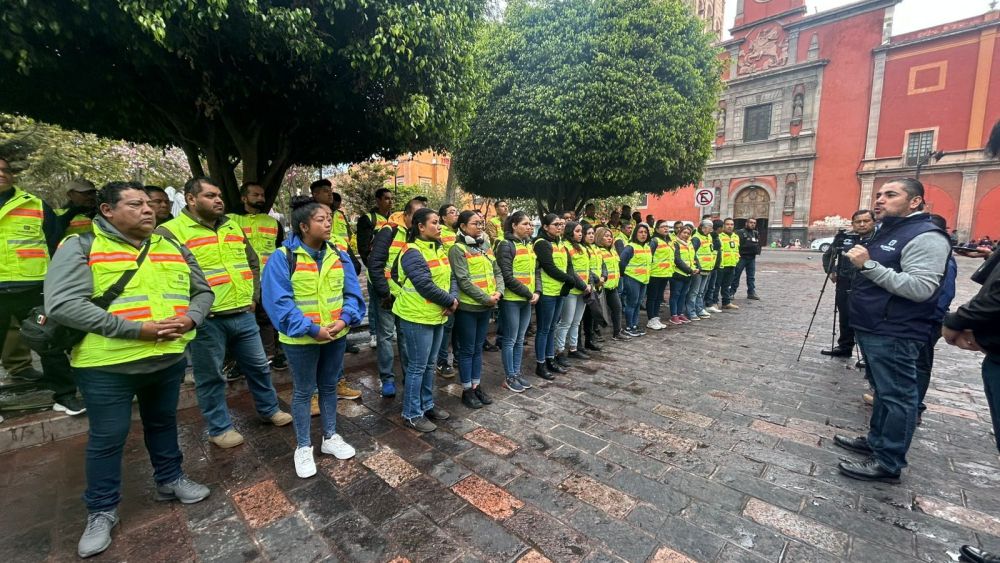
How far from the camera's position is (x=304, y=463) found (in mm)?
3020

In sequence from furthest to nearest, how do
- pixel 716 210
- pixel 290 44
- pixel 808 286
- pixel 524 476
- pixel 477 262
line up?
pixel 716 210, pixel 808 286, pixel 477 262, pixel 290 44, pixel 524 476

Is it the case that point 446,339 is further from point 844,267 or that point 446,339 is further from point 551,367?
point 844,267

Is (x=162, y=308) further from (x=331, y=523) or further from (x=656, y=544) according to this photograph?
(x=656, y=544)

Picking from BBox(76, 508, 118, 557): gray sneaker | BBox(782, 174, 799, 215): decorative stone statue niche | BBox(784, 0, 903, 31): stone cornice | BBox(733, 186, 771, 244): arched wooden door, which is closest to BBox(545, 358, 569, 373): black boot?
BBox(76, 508, 118, 557): gray sneaker

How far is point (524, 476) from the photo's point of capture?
3014mm

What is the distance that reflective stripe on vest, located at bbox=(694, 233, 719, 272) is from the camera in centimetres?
816

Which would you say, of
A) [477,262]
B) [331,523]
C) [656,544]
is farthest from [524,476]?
[477,262]

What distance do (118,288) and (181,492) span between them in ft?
4.39

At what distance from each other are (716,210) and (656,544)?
34.3m

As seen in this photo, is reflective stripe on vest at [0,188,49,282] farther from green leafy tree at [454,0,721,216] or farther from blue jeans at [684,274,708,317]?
blue jeans at [684,274,708,317]

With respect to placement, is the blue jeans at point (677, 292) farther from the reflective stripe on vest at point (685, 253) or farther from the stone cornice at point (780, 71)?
the stone cornice at point (780, 71)

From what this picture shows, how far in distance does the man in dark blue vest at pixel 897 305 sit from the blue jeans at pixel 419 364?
3.15 meters

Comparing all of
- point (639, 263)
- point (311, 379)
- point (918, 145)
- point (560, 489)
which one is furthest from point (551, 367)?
point (918, 145)

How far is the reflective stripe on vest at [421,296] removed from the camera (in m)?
3.64
